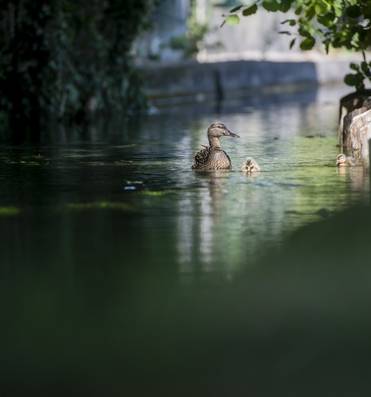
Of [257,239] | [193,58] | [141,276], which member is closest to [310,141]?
[257,239]

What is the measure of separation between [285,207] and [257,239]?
1.86 m

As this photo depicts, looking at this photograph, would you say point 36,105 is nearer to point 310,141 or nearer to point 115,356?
point 310,141

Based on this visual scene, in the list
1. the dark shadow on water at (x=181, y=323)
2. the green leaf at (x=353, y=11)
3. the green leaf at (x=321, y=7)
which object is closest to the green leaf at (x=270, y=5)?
the green leaf at (x=321, y=7)

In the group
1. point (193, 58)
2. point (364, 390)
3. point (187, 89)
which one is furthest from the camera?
point (193, 58)

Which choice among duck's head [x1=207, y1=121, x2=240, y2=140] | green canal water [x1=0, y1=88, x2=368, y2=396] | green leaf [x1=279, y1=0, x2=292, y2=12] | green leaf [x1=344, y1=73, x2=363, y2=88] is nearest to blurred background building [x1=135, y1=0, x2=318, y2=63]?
green leaf [x1=344, y1=73, x2=363, y2=88]

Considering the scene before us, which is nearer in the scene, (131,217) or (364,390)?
(364,390)

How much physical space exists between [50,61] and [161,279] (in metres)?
20.0

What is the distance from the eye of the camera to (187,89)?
4038 cm

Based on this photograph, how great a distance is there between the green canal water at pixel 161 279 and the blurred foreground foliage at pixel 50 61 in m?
11.0

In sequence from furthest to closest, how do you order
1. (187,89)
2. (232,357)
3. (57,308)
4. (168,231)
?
(187,89)
(168,231)
(57,308)
(232,357)

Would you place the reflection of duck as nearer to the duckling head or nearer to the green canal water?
the green canal water

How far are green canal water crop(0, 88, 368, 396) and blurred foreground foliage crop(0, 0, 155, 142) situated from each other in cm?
1104

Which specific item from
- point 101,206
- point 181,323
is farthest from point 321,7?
point 181,323

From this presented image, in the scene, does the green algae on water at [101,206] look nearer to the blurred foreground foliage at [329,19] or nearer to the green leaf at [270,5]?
the blurred foreground foliage at [329,19]
